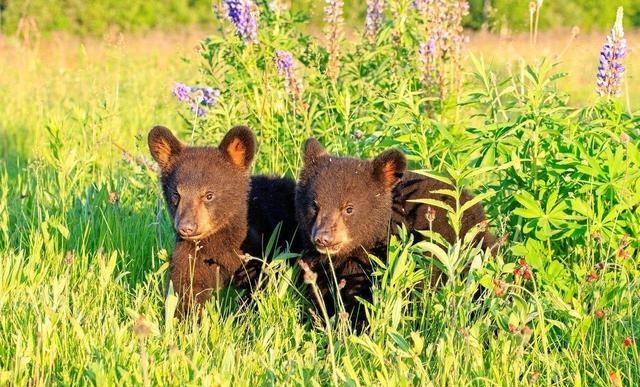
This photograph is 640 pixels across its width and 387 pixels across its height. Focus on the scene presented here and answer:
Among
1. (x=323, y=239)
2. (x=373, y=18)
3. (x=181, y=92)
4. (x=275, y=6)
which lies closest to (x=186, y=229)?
(x=323, y=239)

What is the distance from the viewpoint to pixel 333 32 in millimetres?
7121

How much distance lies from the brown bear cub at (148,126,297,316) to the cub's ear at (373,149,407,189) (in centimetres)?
76

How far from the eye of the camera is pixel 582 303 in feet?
16.6

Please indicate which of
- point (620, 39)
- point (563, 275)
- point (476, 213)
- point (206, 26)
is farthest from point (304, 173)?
point (206, 26)

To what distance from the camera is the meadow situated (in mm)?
4328

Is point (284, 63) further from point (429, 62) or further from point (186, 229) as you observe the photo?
point (186, 229)

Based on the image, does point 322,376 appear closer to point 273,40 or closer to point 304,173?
point 304,173

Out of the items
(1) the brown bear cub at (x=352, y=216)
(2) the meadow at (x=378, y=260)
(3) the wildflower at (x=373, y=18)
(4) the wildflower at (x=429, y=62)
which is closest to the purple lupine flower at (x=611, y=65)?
(2) the meadow at (x=378, y=260)

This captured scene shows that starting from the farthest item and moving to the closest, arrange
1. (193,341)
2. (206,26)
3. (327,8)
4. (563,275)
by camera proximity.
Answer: (206,26) → (327,8) → (563,275) → (193,341)

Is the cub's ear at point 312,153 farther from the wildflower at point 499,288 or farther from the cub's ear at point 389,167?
the wildflower at point 499,288

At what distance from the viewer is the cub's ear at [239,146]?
232 inches

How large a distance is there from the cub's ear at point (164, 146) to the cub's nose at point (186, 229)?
56cm

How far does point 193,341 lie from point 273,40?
120 inches

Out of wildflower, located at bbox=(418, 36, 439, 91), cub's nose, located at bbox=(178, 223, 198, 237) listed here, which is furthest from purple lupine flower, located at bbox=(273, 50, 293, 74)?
cub's nose, located at bbox=(178, 223, 198, 237)
